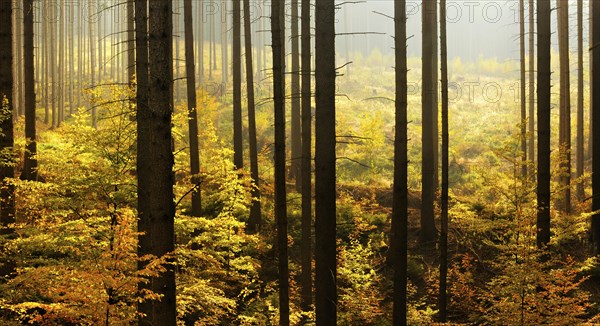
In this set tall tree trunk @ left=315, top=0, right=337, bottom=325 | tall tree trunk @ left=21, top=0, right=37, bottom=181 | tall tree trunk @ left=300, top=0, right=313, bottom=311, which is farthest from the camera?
tall tree trunk @ left=21, top=0, right=37, bottom=181

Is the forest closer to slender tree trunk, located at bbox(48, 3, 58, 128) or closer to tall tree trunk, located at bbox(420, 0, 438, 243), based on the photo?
tall tree trunk, located at bbox(420, 0, 438, 243)

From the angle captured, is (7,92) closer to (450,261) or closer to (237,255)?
(237,255)

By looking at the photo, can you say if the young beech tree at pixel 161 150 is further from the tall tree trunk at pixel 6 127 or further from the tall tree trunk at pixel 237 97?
the tall tree trunk at pixel 237 97

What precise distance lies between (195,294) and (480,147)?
30089 millimetres

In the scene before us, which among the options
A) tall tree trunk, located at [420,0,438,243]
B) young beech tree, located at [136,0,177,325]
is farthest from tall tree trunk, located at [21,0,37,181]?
tall tree trunk, located at [420,0,438,243]

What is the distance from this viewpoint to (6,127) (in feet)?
32.0

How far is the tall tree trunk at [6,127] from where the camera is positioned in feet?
30.7

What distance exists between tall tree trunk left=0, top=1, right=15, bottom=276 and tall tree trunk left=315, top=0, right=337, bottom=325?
5.71 meters

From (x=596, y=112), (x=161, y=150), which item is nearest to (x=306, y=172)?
(x=161, y=150)

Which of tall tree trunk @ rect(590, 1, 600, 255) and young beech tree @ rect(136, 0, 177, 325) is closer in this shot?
young beech tree @ rect(136, 0, 177, 325)

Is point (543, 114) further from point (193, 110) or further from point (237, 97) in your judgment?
point (237, 97)

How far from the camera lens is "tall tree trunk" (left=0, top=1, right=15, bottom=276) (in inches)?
368

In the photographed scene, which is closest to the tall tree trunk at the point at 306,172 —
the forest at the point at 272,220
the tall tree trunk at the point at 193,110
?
the forest at the point at 272,220

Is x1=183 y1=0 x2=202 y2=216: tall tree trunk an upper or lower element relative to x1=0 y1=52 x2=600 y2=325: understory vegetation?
upper
